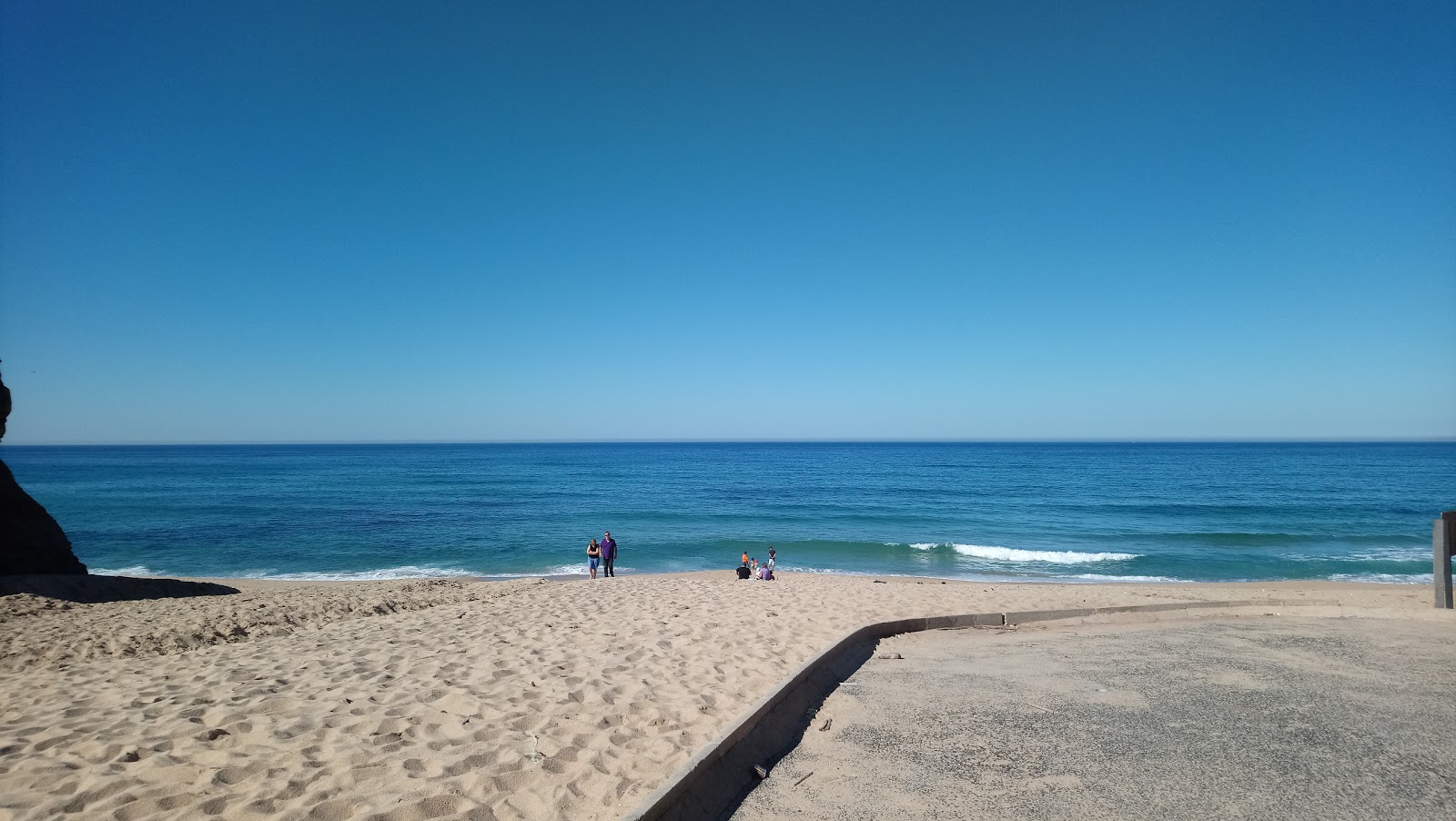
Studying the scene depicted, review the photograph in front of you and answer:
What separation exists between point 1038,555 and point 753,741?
24.6 meters

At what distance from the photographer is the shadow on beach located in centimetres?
1338

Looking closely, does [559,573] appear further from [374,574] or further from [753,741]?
[753,741]

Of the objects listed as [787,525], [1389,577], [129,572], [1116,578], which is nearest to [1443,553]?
[1116,578]

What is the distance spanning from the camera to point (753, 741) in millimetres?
5160

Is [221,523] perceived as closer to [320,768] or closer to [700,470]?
[320,768]

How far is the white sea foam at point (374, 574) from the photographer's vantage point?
22.5 m

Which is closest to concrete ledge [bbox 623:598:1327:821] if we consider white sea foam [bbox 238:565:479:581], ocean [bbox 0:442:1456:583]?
ocean [bbox 0:442:1456:583]

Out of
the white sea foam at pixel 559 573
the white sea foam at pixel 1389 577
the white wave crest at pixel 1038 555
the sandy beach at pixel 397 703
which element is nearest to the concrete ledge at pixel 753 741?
the sandy beach at pixel 397 703

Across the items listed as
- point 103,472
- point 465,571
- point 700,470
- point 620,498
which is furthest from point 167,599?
point 103,472

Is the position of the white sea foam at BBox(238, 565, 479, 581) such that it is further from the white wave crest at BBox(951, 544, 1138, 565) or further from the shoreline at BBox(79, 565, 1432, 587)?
the white wave crest at BBox(951, 544, 1138, 565)

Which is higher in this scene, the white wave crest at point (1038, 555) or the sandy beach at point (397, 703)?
the sandy beach at point (397, 703)

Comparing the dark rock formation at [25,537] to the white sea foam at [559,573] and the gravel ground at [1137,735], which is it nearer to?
the white sea foam at [559,573]

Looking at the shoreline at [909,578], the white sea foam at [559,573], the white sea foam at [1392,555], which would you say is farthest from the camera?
the white sea foam at [1392,555]

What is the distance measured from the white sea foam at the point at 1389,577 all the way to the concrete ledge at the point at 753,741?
21.2m
